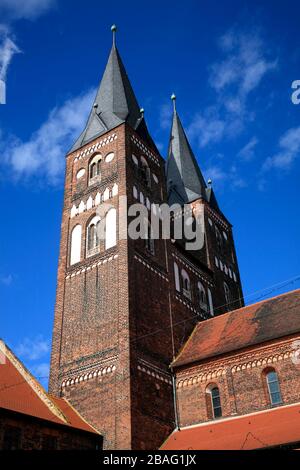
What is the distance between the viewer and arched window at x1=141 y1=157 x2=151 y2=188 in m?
26.6

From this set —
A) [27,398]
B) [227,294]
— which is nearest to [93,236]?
[27,398]

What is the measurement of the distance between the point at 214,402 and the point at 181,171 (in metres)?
20.3

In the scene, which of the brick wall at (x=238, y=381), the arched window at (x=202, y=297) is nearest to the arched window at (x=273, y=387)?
the brick wall at (x=238, y=381)

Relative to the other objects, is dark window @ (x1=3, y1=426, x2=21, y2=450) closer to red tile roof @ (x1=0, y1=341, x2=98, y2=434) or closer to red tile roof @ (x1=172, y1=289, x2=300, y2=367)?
red tile roof @ (x1=0, y1=341, x2=98, y2=434)

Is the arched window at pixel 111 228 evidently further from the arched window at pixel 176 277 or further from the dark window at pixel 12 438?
the dark window at pixel 12 438

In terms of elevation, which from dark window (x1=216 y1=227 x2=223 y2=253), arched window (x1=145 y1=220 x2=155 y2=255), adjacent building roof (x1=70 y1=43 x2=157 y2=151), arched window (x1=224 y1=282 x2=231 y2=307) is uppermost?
adjacent building roof (x1=70 y1=43 x2=157 y2=151)

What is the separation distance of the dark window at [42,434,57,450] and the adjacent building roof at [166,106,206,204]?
20.4 m

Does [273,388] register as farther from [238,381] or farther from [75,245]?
[75,245]

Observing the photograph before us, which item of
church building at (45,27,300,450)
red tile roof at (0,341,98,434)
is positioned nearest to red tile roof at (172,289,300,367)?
church building at (45,27,300,450)

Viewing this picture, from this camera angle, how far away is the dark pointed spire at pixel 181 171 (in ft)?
114

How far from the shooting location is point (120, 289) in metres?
20.8

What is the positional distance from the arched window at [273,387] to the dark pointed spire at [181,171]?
53.6 ft

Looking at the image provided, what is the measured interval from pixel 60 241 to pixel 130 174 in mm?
4591
